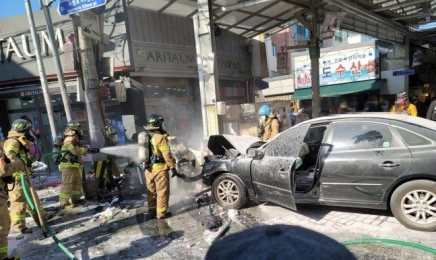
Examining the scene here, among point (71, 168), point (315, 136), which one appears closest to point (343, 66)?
point (315, 136)

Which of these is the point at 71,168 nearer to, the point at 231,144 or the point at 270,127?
the point at 231,144

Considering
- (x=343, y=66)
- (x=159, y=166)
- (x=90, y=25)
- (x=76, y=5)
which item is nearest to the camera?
(x=159, y=166)

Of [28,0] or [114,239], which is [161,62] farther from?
[114,239]

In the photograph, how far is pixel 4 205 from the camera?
4.16 metres

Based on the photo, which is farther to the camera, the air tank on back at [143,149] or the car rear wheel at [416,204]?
the air tank on back at [143,149]

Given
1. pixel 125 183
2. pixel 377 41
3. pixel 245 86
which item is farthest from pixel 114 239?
pixel 377 41

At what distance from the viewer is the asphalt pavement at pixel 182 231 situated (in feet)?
13.0

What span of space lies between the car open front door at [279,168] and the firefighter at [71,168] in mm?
3851

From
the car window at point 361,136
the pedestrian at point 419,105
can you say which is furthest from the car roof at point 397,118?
the pedestrian at point 419,105

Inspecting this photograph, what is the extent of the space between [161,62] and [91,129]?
4632 mm

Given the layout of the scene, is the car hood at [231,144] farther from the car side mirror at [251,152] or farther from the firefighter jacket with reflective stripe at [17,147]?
the firefighter jacket with reflective stripe at [17,147]

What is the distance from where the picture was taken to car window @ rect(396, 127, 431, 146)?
412cm

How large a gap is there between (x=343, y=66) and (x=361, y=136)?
1338cm

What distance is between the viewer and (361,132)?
4574mm
